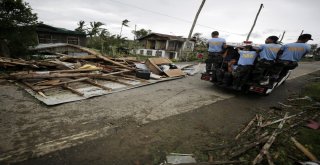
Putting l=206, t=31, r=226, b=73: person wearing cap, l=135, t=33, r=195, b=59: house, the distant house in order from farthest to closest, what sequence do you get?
l=135, t=33, r=195, b=59: house → the distant house → l=206, t=31, r=226, b=73: person wearing cap

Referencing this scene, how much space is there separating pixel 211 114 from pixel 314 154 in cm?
218

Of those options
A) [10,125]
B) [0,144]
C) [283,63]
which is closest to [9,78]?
[10,125]

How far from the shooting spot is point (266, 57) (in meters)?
5.85

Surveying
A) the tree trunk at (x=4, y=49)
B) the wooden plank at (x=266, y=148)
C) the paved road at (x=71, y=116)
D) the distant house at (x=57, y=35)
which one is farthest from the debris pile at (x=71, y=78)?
the distant house at (x=57, y=35)

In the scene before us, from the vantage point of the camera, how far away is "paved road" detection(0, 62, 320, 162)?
2839 millimetres

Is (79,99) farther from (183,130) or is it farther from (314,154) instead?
(314,154)

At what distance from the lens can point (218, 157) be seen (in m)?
2.77

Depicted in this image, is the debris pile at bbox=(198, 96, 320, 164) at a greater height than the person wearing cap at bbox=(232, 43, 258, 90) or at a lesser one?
lesser

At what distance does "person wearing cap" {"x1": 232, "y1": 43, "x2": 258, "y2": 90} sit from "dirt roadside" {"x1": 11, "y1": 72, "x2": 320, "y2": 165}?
152 centimetres

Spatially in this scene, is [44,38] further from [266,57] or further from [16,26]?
[266,57]

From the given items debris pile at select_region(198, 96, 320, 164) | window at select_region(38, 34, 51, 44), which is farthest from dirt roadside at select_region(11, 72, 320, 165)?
window at select_region(38, 34, 51, 44)

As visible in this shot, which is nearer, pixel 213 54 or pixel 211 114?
pixel 211 114

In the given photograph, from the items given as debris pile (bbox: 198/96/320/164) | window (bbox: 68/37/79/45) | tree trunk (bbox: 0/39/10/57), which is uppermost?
window (bbox: 68/37/79/45)

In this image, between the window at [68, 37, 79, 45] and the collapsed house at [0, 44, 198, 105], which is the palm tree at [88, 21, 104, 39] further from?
the collapsed house at [0, 44, 198, 105]
